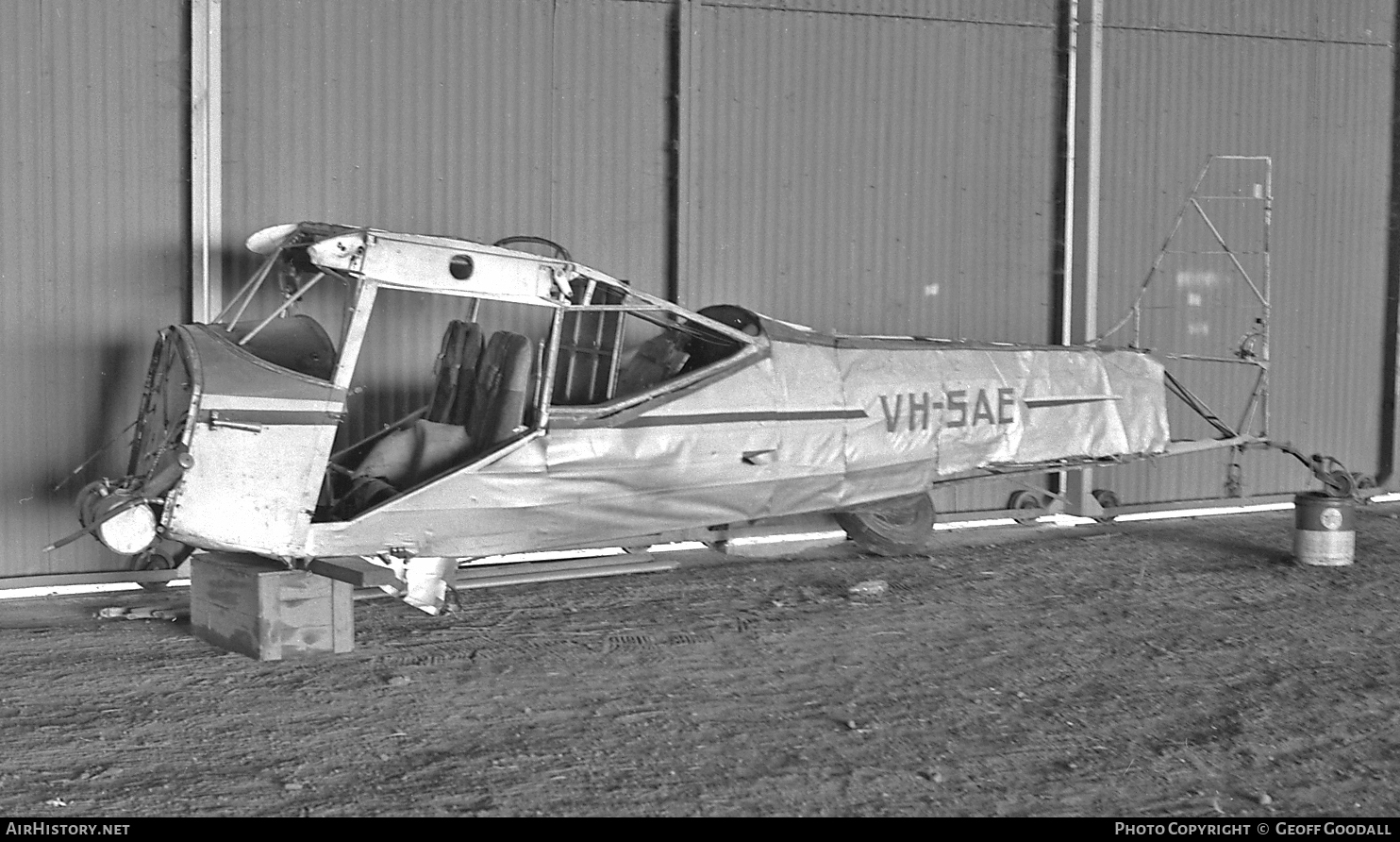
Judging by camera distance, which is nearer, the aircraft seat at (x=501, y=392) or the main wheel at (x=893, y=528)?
the aircraft seat at (x=501, y=392)

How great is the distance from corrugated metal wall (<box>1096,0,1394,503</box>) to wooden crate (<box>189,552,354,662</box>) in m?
6.18

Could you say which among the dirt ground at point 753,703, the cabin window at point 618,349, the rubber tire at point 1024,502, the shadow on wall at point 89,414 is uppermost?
the cabin window at point 618,349

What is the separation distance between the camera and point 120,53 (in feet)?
25.2

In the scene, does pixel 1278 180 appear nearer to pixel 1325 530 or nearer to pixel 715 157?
pixel 1325 530

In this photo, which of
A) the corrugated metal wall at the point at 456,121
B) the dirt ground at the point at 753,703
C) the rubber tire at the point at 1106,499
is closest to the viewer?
the dirt ground at the point at 753,703

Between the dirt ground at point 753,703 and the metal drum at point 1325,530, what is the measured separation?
23 centimetres

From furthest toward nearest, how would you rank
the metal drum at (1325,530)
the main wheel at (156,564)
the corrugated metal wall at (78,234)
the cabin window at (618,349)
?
the metal drum at (1325,530), the corrugated metal wall at (78,234), the main wheel at (156,564), the cabin window at (618,349)

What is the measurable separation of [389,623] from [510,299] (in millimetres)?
Answer: 1682

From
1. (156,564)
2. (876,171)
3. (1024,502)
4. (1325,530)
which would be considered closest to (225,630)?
(156,564)

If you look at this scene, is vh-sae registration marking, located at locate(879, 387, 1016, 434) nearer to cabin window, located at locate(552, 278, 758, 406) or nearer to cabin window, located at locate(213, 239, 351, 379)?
cabin window, located at locate(552, 278, 758, 406)

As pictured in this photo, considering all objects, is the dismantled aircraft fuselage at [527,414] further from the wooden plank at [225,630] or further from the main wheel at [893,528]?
the wooden plank at [225,630]

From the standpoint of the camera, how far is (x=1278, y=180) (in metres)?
10.8

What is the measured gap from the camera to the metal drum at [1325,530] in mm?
8211

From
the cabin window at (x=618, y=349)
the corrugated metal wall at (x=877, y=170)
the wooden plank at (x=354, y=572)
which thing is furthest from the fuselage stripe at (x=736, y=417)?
the corrugated metal wall at (x=877, y=170)
